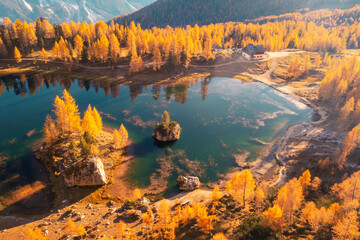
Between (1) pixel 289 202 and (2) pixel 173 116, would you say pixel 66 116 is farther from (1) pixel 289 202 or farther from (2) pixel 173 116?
(1) pixel 289 202

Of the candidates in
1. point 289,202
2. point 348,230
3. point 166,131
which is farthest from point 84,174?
point 348,230

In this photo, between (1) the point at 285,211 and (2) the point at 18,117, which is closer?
(1) the point at 285,211

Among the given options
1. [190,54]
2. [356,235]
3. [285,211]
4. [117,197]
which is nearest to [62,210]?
[117,197]

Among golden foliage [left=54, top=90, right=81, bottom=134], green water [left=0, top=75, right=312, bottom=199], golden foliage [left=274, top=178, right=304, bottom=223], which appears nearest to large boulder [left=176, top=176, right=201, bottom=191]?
green water [left=0, top=75, right=312, bottom=199]

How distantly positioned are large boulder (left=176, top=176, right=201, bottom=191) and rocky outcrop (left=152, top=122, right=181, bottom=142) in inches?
801

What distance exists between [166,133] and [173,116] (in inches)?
791

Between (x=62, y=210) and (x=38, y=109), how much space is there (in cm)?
6779

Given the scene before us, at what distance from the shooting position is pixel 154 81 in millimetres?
132125

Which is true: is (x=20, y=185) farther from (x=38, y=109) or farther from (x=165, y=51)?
(x=165, y=51)

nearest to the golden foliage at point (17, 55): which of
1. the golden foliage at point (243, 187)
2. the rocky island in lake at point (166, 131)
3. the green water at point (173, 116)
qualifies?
the green water at point (173, 116)

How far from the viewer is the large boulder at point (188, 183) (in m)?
55.1

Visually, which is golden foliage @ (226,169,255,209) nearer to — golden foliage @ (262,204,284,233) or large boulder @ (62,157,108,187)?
golden foliage @ (262,204,284,233)

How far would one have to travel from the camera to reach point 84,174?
54375mm

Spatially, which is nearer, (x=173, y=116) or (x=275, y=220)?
(x=275, y=220)
